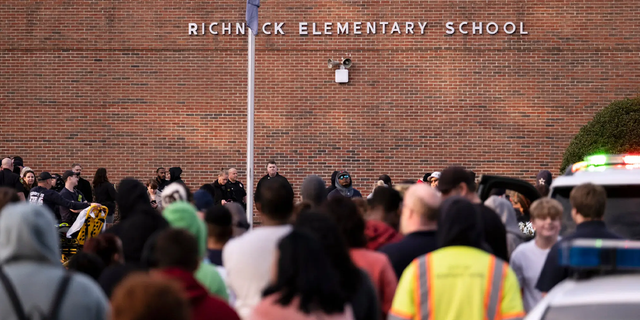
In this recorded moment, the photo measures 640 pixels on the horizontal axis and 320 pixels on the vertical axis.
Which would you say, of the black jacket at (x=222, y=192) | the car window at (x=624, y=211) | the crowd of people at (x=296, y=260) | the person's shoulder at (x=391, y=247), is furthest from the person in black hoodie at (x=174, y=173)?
the person's shoulder at (x=391, y=247)

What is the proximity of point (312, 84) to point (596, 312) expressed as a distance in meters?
16.0

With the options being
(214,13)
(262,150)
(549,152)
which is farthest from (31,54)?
(549,152)

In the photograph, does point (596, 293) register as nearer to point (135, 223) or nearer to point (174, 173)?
point (135, 223)

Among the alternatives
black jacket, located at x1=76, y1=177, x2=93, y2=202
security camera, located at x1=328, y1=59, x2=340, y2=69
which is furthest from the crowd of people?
security camera, located at x1=328, y1=59, x2=340, y2=69

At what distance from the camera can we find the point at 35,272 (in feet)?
11.4

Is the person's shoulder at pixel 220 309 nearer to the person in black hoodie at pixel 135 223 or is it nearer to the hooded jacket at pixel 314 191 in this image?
the person in black hoodie at pixel 135 223

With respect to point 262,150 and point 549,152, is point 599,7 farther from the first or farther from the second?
point 262,150

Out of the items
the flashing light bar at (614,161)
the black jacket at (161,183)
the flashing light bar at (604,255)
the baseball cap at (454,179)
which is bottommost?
the black jacket at (161,183)

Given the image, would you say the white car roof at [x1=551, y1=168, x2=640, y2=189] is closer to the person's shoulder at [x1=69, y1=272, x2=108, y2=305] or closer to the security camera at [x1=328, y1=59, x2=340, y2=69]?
the person's shoulder at [x1=69, y1=272, x2=108, y2=305]

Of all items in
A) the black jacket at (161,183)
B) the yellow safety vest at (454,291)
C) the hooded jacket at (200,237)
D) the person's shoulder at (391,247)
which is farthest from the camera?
the black jacket at (161,183)

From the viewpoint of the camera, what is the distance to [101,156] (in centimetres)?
1936

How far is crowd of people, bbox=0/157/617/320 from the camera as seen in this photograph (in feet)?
11.1

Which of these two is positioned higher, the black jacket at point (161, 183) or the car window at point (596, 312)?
the car window at point (596, 312)

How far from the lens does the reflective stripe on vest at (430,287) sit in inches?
171
